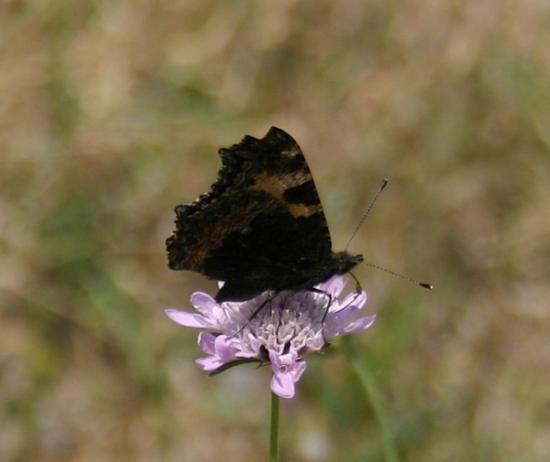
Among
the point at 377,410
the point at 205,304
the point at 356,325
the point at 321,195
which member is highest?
the point at 356,325

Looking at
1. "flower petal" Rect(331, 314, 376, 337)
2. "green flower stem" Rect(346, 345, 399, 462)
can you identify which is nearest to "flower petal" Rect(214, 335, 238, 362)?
"flower petal" Rect(331, 314, 376, 337)

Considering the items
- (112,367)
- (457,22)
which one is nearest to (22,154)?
(112,367)

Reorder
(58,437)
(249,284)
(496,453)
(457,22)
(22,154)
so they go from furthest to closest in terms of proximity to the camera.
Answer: (457,22) → (22,154) → (58,437) → (496,453) → (249,284)

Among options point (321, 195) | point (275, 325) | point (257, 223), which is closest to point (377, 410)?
point (275, 325)

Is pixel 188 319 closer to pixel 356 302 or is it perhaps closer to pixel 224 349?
pixel 224 349

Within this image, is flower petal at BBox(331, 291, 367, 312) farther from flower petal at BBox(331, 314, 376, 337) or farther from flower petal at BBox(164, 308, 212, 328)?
flower petal at BBox(164, 308, 212, 328)

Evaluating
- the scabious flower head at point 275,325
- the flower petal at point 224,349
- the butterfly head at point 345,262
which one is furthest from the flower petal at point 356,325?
the flower petal at point 224,349

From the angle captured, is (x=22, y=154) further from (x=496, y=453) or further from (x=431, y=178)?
(x=496, y=453)
